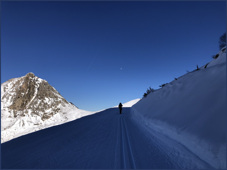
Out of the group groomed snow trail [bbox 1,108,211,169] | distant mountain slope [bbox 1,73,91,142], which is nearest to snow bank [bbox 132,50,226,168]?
groomed snow trail [bbox 1,108,211,169]

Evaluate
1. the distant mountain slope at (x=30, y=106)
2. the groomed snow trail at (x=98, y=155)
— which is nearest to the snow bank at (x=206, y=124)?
the groomed snow trail at (x=98, y=155)

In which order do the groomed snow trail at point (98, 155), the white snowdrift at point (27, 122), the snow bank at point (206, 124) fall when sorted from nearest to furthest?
the snow bank at point (206, 124)
the groomed snow trail at point (98, 155)
the white snowdrift at point (27, 122)

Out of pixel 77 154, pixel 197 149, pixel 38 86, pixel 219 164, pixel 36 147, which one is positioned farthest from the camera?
pixel 38 86

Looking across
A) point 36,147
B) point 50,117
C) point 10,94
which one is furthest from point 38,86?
point 36,147

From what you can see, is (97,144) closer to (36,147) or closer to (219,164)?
(36,147)

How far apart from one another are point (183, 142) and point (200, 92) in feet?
8.58

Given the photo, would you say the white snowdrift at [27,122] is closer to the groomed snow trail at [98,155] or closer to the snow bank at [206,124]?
the groomed snow trail at [98,155]

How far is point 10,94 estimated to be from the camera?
75562 millimetres

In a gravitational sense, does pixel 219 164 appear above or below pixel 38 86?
below

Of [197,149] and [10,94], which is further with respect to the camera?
[10,94]

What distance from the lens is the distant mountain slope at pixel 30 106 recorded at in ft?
180

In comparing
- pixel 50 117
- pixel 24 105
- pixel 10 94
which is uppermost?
pixel 10 94

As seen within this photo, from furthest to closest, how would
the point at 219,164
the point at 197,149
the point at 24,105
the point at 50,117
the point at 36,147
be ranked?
the point at 24,105 → the point at 50,117 → the point at 36,147 → the point at 197,149 → the point at 219,164

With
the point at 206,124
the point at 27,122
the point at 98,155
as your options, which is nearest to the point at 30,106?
the point at 27,122
